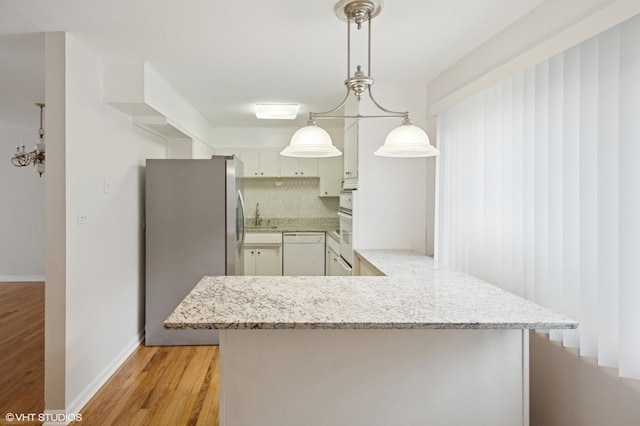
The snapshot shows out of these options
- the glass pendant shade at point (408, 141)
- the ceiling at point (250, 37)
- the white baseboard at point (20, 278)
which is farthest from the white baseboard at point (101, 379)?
the white baseboard at point (20, 278)

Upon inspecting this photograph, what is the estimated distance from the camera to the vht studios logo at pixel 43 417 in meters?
2.14

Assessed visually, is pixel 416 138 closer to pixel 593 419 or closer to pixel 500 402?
pixel 500 402

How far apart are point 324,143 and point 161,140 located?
2.77 m

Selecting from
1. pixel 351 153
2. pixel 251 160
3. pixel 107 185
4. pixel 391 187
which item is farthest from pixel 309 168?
pixel 107 185

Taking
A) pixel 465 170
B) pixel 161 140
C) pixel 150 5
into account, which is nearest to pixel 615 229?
pixel 465 170

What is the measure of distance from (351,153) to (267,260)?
2.20 meters

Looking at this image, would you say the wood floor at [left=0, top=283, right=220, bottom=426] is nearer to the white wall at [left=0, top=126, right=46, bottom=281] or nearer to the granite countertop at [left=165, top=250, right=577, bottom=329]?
the granite countertop at [left=165, top=250, right=577, bottom=329]

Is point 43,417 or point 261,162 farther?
point 261,162

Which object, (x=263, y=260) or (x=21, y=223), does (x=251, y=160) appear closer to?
(x=263, y=260)

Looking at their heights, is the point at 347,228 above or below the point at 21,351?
above

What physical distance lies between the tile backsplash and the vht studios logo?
11.9ft

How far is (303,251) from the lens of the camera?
4.95 metres

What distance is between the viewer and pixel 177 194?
129 inches

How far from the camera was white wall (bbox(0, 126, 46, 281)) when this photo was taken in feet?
17.7
